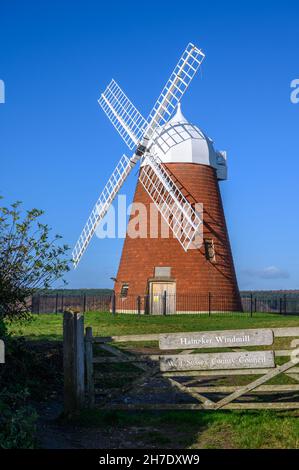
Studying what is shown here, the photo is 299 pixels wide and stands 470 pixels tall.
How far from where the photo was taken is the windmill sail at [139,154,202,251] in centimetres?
2588

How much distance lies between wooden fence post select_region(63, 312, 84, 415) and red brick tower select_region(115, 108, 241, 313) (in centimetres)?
1896

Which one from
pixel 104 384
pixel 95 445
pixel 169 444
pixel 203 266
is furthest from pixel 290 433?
pixel 203 266

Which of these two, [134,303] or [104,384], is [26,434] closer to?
[104,384]

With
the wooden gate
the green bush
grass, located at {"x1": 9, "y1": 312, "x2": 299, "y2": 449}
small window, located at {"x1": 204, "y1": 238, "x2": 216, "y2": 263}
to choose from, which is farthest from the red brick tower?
the green bush

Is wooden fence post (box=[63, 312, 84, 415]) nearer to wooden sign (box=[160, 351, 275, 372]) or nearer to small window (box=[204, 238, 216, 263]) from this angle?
wooden sign (box=[160, 351, 275, 372])

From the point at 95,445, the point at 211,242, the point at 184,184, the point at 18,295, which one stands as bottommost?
the point at 95,445

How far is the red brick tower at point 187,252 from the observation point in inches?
1058

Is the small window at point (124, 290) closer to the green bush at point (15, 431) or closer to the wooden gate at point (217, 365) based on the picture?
the wooden gate at point (217, 365)

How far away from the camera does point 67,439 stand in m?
6.86

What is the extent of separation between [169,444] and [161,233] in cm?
2071

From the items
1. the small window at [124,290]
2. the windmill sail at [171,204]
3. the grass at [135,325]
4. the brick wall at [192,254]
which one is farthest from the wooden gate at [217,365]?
the small window at [124,290]

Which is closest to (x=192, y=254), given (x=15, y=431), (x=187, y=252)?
(x=187, y=252)

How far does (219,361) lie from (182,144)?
20.7 m

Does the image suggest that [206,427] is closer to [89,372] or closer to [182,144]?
[89,372]
